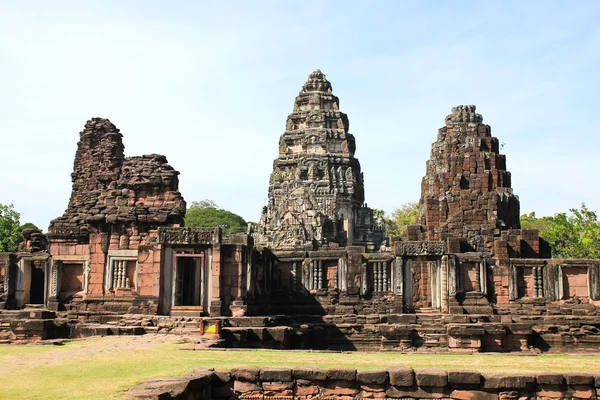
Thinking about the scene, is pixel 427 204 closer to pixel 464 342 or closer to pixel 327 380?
pixel 464 342

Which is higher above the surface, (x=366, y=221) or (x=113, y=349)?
(x=366, y=221)

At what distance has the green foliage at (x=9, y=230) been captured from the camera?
1756 inches

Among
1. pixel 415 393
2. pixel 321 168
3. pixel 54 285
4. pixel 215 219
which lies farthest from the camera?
pixel 215 219

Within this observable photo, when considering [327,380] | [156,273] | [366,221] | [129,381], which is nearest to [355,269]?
[156,273]

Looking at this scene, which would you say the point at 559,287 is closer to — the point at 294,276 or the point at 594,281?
the point at 594,281

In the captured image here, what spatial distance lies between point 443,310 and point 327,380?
11425mm

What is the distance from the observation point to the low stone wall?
995 centimetres

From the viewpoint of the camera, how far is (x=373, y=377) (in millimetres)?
10125

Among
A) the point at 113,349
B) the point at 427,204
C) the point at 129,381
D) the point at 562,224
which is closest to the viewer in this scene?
the point at 129,381

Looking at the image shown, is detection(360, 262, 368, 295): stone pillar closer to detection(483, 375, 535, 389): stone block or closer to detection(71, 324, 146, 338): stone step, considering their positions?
detection(71, 324, 146, 338): stone step

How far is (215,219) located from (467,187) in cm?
5470

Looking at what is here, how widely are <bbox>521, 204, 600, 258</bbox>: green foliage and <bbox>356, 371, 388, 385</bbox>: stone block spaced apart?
1434 inches

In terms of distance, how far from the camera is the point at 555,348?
747 inches

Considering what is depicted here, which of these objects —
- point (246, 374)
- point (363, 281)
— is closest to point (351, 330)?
point (363, 281)
